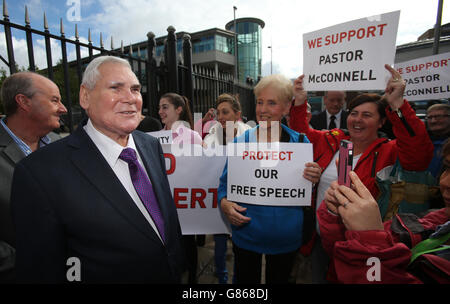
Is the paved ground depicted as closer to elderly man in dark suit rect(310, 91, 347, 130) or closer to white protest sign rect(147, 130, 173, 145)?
white protest sign rect(147, 130, 173, 145)

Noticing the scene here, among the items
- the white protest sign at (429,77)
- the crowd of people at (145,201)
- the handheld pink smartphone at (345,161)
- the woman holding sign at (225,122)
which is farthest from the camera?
the white protest sign at (429,77)

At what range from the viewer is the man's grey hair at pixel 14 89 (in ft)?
5.86

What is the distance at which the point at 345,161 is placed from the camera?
3.57 feet

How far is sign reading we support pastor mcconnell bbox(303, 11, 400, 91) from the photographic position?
6.44ft

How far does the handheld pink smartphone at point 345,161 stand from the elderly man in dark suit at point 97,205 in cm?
113

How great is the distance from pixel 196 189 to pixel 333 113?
3.14 metres

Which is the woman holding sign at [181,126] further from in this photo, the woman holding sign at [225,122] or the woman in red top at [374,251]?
the woman in red top at [374,251]

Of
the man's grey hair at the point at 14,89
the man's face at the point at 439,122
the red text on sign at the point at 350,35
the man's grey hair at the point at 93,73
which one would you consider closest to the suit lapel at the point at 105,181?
the man's grey hair at the point at 93,73

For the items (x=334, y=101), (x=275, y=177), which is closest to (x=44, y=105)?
(x=275, y=177)

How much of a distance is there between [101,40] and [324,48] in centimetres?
309

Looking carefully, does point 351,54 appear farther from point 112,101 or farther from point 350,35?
point 112,101
